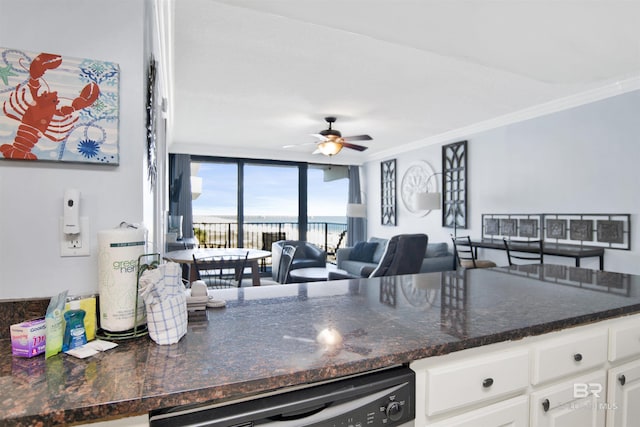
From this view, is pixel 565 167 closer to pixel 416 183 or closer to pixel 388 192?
pixel 416 183

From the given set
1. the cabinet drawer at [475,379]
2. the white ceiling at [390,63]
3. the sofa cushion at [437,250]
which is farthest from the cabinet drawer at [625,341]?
the sofa cushion at [437,250]

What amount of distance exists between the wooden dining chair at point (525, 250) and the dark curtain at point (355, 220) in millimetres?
3603

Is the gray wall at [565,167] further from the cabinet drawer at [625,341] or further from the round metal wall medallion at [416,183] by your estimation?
the cabinet drawer at [625,341]

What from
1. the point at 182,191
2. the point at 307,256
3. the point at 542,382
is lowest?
the point at 307,256

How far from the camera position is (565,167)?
395 centimetres

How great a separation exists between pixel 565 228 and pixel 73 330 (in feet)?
14.9

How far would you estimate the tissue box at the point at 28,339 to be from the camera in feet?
2.84

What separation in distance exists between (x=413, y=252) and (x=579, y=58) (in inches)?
84.4

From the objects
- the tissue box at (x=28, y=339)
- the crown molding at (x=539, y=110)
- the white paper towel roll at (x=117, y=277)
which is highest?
the crown molding at (x=539, y=110)

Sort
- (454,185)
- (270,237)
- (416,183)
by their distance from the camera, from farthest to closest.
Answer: (270,237) → (416,183) → (454,185)

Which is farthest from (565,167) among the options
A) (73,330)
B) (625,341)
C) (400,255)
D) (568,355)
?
(73,330)

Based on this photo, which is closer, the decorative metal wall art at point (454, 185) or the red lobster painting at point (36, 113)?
the red lobster painting at point (36, 113)

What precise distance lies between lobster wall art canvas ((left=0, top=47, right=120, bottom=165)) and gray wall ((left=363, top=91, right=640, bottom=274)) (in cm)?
429

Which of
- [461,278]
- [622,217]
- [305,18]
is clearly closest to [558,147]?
[622,217]
